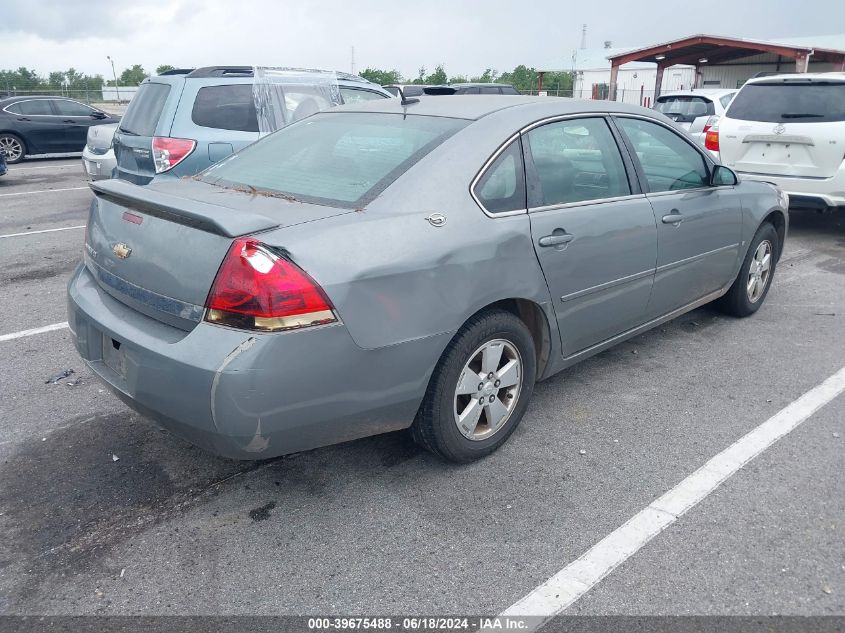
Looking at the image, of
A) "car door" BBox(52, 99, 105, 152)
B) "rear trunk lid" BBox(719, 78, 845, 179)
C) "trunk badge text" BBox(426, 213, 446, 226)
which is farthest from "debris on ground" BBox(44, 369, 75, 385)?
"car door" BBox(52, 99, 105, 152)

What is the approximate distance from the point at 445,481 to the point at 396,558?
0.56 metres

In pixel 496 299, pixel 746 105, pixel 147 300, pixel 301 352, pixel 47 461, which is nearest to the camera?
pixel 301 352

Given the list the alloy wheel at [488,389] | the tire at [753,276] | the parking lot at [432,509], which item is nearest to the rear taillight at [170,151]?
the parking lot at [432,509]

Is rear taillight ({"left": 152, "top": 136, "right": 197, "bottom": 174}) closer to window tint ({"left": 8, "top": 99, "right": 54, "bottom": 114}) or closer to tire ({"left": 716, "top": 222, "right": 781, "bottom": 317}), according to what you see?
tire ({"left": 716, "top": 222, "right": 781, "bottom": 317})

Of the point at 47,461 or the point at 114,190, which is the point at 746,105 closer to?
the point at 114,190

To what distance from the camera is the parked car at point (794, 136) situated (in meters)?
7.46

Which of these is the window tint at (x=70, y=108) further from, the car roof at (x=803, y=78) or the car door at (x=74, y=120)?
the car roof at (x=803, y=78)

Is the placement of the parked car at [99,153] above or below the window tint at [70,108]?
below

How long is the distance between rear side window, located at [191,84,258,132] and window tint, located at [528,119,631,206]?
4106mm

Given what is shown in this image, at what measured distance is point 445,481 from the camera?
3.17m

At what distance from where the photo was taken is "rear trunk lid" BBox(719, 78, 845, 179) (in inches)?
294

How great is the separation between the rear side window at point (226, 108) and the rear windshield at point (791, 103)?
17.6 ft

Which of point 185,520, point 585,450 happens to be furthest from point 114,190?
point 585,450

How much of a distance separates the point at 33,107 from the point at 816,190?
1497 cm
